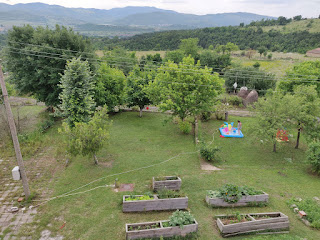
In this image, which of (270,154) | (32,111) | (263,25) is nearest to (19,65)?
(32,111)

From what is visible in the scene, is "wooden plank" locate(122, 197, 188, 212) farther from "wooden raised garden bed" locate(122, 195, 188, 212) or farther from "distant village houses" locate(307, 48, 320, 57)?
"distant village houses" locate(307, 48, 320, 57)

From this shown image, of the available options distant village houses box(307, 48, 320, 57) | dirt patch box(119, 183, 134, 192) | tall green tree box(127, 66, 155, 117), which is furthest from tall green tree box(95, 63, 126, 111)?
distant village houses box(307, 48, 320, 57)

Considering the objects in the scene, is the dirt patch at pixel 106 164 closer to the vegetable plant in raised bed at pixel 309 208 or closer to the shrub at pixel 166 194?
the shrub at pixel 166 194

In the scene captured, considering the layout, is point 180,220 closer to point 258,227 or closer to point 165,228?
point 165,228

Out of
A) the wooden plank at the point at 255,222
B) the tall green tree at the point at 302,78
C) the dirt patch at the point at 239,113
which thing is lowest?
the dirt patch at the point at 239,113

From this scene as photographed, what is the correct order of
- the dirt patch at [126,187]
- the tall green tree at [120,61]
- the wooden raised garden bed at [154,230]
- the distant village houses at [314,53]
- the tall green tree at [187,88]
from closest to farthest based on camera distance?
the wooden raised garden bed at [154,230] < the dirt patch at [126,187] < the tall green tree at [187,88] < the tall green tree at [120,61] < the distant village houses at [314,53]

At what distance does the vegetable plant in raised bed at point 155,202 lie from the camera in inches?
367

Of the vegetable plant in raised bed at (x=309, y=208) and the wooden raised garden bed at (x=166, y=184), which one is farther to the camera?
the wooden raised garden bed at (x=166, y=184)

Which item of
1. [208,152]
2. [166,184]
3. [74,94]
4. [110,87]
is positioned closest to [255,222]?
[166,184]

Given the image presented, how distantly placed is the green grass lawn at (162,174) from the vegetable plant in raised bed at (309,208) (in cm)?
33

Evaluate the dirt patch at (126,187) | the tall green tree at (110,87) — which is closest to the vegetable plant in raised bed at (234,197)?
the dirt patch at (126,187)

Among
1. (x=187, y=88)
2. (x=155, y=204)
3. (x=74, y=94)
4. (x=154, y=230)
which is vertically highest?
(x=74, y=94)

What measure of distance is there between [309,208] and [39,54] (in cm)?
2323

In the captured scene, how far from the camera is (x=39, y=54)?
20500 millimetres
